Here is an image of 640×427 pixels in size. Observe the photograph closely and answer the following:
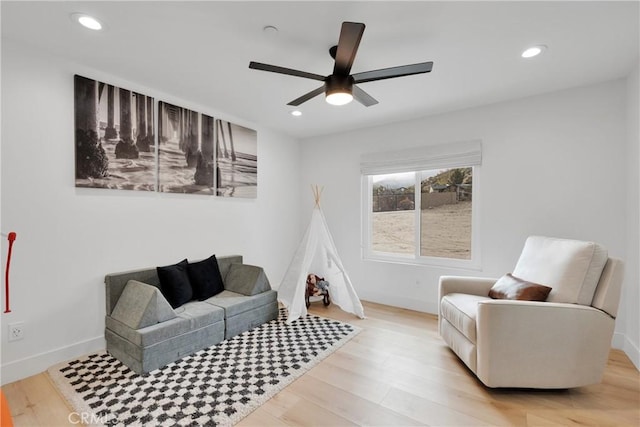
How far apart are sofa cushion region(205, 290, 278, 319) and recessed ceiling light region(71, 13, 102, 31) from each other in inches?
93.8

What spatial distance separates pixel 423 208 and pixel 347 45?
262 cm

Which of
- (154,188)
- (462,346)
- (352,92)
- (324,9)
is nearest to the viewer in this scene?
(324,9)

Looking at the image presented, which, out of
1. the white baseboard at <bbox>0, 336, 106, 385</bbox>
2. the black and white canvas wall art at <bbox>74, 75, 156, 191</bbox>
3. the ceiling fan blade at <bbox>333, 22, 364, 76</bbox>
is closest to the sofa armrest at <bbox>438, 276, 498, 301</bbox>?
the ceiling fan blade at <bbox>333, 22, 364, 76</bbox>

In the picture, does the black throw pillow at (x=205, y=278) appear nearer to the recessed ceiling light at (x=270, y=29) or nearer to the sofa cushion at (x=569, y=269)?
the recessed ceiling light at (x=270, y=29)

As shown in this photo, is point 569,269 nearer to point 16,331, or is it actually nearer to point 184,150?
point 184,150

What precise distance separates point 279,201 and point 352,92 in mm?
2613

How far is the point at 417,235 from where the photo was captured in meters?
3.82

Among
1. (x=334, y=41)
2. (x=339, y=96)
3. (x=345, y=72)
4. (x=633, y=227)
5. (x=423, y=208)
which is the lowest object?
(x=633, y=227)

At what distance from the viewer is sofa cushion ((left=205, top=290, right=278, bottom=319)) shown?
9.39 feet

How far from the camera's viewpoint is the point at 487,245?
10.9 feet

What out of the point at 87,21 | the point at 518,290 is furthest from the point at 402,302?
the point at 87,21

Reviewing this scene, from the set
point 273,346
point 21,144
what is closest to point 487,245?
point 273,346

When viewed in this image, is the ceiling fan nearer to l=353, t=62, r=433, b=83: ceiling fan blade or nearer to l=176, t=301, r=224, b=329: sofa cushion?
l=353, t=62, r=433, b=83: ceiling fan blade

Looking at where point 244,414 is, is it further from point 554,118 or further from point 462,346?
point 554,118
